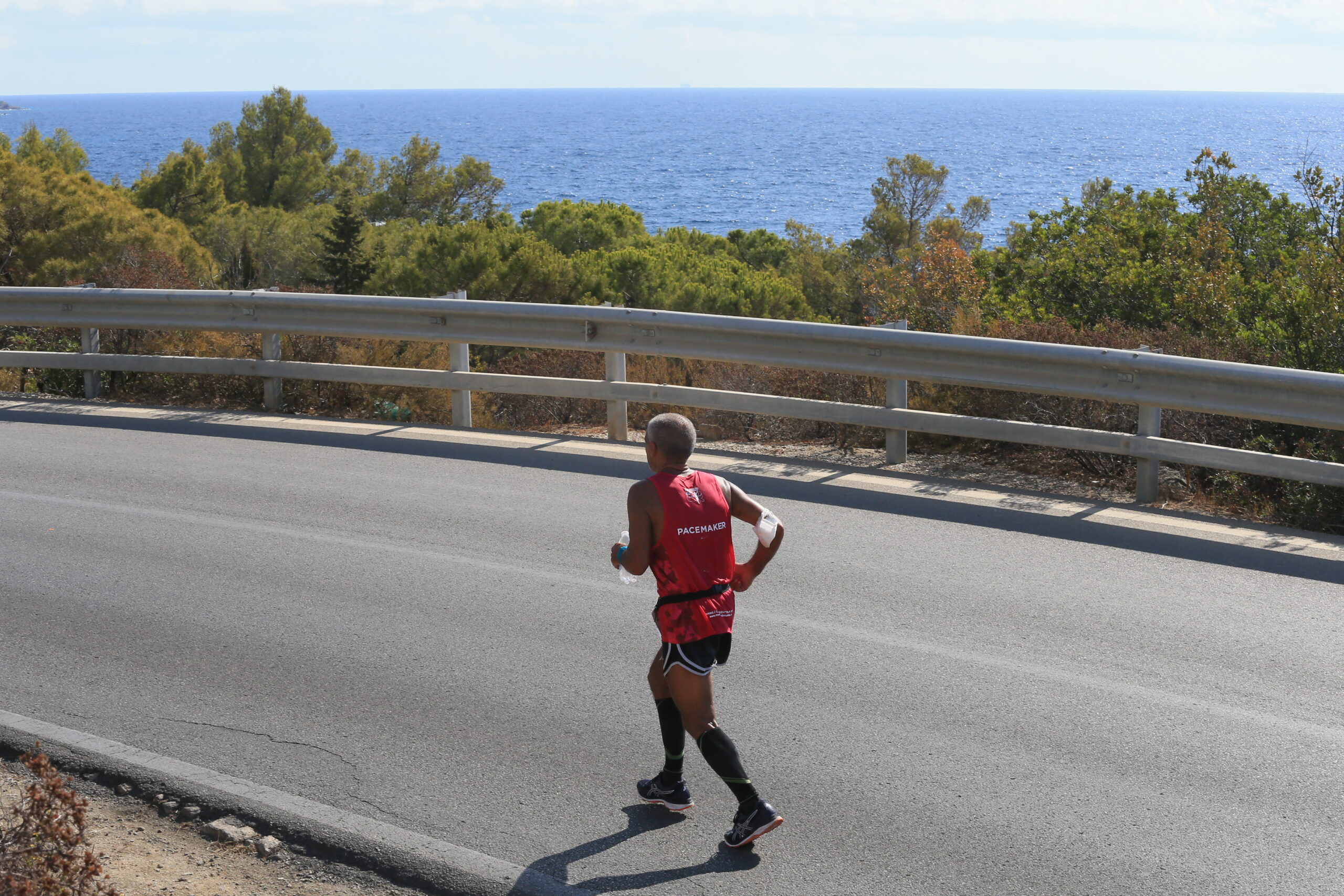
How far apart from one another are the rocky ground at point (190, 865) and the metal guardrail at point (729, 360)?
5.71m

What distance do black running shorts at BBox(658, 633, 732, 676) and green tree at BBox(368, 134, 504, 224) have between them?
188 feet

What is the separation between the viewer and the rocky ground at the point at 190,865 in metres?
4.12

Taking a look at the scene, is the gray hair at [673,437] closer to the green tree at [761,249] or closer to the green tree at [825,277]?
the green tree at [825,277]

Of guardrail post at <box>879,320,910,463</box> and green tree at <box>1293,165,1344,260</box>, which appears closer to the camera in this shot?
guardrail post at <box>879,320,910,463</box>

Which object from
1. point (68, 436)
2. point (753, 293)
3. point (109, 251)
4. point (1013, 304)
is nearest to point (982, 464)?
point (1013, 304)

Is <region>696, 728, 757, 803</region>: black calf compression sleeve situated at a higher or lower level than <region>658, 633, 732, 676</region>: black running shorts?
lower

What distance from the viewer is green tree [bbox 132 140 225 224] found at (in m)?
51.1

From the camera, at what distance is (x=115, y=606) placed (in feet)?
22.0

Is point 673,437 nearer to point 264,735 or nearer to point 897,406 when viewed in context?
point 264,735

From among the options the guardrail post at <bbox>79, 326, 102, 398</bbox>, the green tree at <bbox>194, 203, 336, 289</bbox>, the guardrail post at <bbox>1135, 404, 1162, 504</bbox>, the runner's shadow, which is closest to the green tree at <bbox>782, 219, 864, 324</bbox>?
the green tree at <bbox>194, 203, 336, 289</bbox>

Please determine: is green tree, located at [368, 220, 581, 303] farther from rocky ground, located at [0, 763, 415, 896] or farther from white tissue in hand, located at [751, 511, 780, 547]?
white tissue in hand, located at [751, 511, 780, 547]

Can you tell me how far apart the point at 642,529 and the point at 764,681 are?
159cm

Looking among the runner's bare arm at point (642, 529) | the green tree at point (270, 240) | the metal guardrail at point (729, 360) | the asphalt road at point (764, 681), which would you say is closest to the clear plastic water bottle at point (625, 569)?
the runner's bare arm at point (642, 529)

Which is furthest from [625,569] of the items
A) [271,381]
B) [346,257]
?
[346,257]
